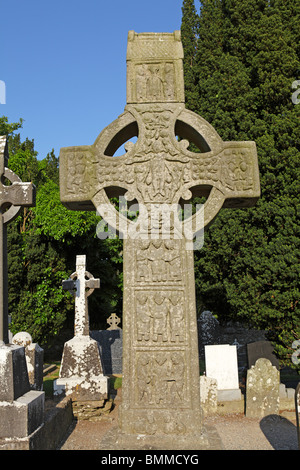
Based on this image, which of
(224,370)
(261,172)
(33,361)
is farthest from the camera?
(261,172)

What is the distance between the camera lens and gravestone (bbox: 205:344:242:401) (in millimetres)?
8352

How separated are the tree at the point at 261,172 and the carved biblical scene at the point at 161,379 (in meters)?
5.67

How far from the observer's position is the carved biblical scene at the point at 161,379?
378 cm

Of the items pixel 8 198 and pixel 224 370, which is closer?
pixel 8 198

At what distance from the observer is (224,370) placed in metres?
8.85

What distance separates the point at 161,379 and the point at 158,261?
3.81ft

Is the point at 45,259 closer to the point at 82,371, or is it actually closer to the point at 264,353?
the point at 82,371

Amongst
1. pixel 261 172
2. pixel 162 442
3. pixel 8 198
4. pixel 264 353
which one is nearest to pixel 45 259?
pixel 261 172

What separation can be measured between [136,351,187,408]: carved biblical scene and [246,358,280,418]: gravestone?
4610 mm

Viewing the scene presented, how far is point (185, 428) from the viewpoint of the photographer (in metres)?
3.69

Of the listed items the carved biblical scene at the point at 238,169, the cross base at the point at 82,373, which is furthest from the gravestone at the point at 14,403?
the cross base at the point at 82,373

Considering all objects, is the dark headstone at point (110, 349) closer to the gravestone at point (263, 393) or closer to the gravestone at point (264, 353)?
the gravestone at point (264, 353)

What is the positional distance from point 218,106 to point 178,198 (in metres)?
8.37
